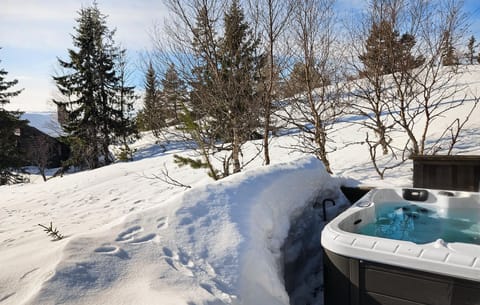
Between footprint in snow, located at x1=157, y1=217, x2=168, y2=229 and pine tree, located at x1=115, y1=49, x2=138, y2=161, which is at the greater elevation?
pine tree, located at x1=115, y1=49, x2=138, y2=161

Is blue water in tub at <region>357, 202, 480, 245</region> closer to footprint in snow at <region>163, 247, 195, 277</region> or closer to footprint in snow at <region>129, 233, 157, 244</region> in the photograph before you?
footprint in snow at <region>163, 247, 195, 277</region>

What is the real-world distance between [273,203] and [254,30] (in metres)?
3.62

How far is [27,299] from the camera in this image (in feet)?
3.85

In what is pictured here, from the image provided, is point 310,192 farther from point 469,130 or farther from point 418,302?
point 469,130

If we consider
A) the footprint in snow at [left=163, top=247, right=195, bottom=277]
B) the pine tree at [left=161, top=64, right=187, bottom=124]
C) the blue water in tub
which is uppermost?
the pine tree at [left=161, top=64, right=187, bottom=124]

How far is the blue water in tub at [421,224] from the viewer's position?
2.64m

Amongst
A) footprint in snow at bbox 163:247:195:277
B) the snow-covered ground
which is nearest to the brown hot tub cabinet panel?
the snow-covered ground

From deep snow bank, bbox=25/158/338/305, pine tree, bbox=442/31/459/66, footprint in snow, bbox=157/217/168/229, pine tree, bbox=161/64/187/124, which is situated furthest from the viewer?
pine tree, bbox=161/64/187/124

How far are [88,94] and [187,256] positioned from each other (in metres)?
13.9

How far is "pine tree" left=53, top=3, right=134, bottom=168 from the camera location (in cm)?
1316

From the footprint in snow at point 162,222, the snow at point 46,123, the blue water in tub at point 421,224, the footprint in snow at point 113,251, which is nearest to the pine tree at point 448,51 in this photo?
the blue water in tub at point 421,224

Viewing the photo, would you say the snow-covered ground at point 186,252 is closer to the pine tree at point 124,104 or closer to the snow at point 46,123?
the pine tree at point 124,104

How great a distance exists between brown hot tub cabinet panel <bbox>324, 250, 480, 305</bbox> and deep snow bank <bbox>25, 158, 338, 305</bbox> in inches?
15.6

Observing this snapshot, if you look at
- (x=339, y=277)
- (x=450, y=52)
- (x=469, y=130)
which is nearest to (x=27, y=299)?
(x=339, y=277)
